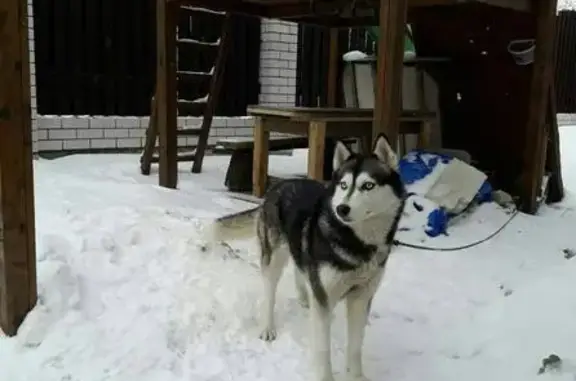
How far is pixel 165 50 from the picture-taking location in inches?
210

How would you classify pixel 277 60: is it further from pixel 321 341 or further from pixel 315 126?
pixel 321 341

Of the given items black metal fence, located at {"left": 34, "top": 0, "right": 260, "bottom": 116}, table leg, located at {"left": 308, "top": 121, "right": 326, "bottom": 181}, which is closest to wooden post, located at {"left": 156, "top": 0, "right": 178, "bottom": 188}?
table leg, located at {"left": 308, "top": 121, "right": 326, "bottom": 181}

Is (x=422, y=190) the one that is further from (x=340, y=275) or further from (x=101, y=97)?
(x=101, y=97)

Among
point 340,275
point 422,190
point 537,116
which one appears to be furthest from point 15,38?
point 537,116

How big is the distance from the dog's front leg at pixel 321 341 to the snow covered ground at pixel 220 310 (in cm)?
13

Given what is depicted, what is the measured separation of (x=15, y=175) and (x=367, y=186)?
163 cm

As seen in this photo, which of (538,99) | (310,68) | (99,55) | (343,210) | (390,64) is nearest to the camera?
(343,210)

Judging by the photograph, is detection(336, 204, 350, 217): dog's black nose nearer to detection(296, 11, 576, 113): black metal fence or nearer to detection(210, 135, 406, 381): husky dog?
detection(210, 135, 406, 381): husky dog

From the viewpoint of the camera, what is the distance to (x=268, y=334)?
10.0 feet

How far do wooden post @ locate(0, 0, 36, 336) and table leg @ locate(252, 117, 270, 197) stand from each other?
8.89ft

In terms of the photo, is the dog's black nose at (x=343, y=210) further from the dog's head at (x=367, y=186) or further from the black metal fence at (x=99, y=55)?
the black metal fence at (x=99, y=55)

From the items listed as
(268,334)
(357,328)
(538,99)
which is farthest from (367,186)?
(538,99)

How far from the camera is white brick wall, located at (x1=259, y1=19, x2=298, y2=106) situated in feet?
29.2

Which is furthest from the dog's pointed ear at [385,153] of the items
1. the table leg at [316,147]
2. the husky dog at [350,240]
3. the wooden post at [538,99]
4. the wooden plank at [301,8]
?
the wooden post at [538,99]
